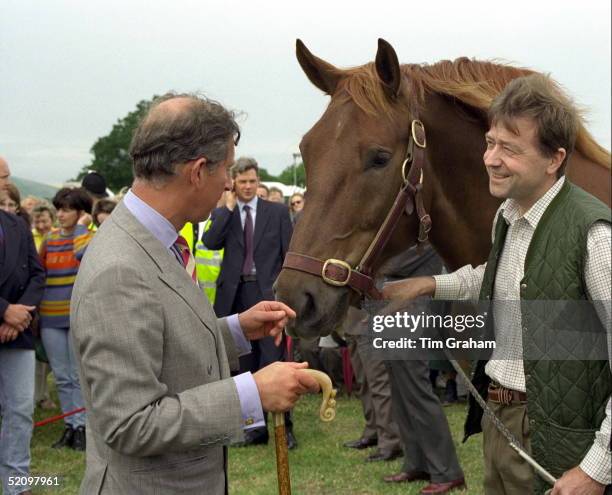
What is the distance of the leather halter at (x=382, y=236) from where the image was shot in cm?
274

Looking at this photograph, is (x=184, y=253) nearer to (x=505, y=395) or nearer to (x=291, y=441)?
(x=505, y=395)

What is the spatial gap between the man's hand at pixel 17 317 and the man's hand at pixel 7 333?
0.02 m

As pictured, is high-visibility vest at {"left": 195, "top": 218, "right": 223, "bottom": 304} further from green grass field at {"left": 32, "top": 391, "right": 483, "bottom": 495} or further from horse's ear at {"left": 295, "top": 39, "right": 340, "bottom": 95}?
horse's ear at {"left": 295, "top": 39, "right": 340, "bottom": 95}

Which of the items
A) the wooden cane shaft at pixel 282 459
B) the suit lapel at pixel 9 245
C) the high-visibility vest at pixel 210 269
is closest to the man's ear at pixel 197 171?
the wooden cane shaft at pixel 282 459

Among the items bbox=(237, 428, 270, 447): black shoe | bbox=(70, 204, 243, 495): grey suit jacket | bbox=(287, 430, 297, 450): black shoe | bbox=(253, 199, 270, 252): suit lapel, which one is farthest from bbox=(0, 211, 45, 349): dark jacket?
bbox=(70, 204, 243, 495): grey suit jacket

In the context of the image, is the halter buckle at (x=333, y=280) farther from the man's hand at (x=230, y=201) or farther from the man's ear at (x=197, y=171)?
the man's hand at (x=230, y=201)

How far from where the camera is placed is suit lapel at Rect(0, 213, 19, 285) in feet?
16.7

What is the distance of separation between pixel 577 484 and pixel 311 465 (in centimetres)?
430

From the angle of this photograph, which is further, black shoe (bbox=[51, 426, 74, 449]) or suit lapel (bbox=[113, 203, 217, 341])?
black shoe (bbox=[51, 426, 74, 449])

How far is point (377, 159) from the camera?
2871mm

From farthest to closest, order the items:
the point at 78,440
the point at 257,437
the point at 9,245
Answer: the point at 257,437 < the point at 78,440 < the point at 9,245

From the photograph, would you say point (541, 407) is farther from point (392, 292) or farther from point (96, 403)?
point (96, 403)

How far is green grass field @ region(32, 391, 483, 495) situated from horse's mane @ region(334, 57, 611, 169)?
122 inches

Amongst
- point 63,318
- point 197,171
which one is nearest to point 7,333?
point 63,318
